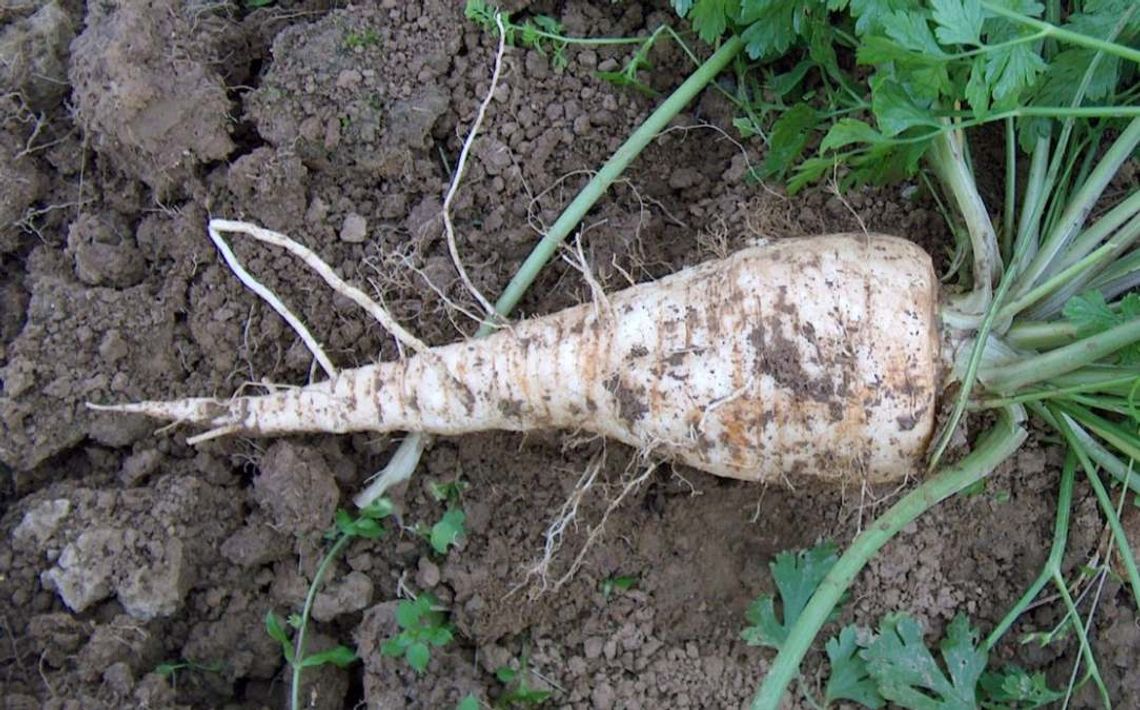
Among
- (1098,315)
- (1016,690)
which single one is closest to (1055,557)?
(1016,690)

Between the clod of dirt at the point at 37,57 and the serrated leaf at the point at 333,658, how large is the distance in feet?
5.34

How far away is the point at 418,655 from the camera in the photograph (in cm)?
238

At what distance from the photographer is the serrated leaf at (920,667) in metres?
2.38

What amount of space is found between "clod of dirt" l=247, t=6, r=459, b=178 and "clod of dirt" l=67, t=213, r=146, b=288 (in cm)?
46

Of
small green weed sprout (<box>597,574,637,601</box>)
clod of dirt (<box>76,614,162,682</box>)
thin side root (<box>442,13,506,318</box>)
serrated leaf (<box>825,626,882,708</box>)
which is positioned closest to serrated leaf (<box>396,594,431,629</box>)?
small green weed sprout (<box>597,574,637,601</box>)

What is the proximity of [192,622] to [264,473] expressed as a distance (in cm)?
40

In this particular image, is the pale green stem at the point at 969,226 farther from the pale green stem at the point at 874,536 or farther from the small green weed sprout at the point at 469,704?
the small green weed sprout at the point at 469,704

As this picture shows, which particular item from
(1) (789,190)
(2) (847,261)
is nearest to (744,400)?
(2) (847,261)

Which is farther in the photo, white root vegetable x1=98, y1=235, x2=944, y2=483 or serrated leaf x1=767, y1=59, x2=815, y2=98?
serrated leaf x1=767, y1=59, x2=815, y2=98

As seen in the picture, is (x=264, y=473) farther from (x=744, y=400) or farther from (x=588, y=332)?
(x=744, y=400)

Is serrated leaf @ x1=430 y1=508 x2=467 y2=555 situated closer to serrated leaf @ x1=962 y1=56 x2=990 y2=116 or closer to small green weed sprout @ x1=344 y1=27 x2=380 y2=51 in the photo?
small green weed sprout @ x1=344 y1=27 x2=380 y2=51

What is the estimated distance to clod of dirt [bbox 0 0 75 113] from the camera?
2723 millimetres

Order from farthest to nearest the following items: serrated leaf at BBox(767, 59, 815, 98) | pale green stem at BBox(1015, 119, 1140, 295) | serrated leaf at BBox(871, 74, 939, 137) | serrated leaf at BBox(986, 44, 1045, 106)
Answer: serrated leaf at BBox(767, 59, 815, 98) → pale green stem at BBox(1015, 119, 1140, 295) → serrated leaf at BBox(871, 74, 939, 137) → serrated leaf at BBox(986, 44, 1045, 106)

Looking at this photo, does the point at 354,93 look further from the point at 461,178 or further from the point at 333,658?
the point at 333,658
